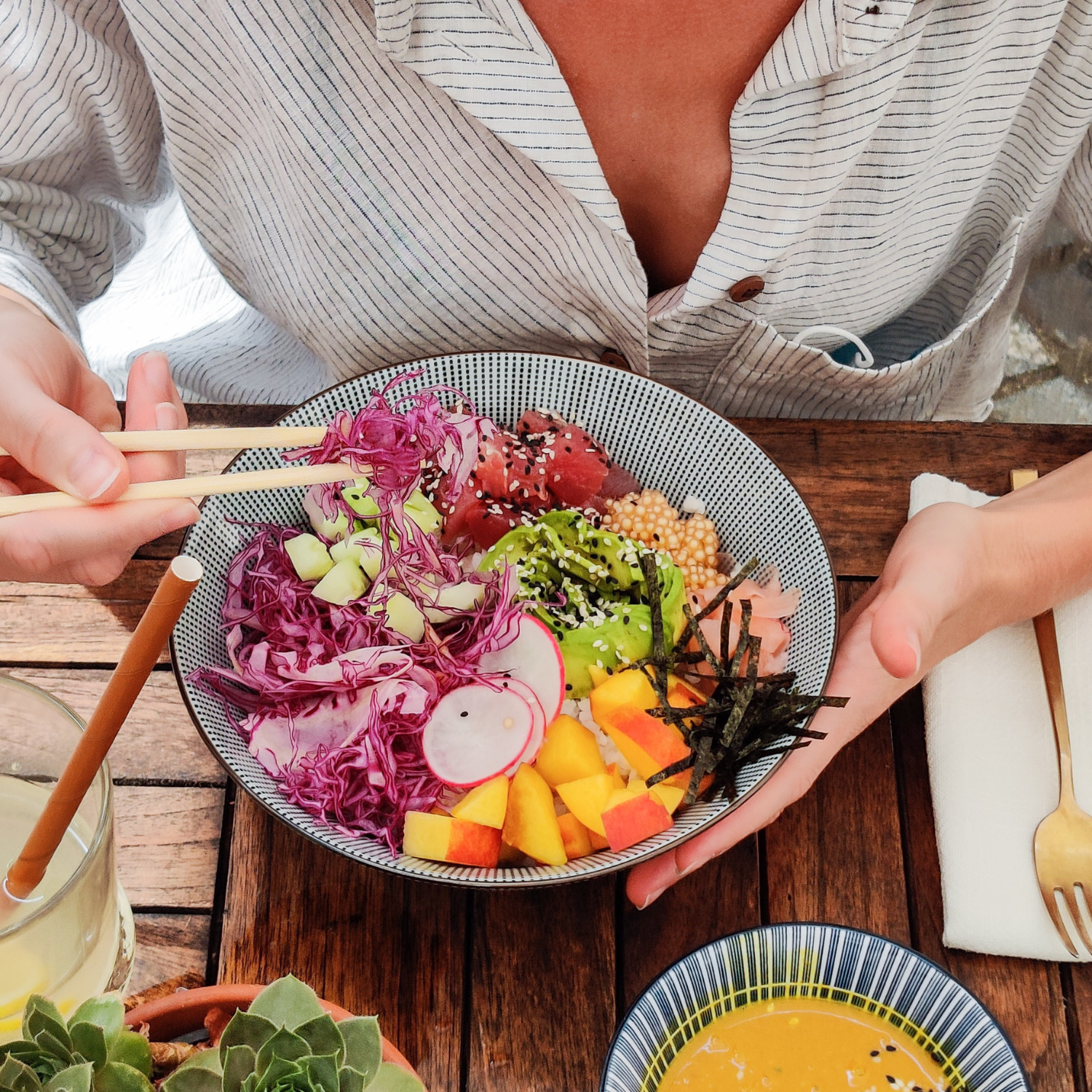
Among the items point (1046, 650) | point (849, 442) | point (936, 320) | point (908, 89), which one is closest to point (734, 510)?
point (849, 442)

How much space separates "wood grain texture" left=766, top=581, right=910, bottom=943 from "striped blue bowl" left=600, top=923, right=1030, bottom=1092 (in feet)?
0.29

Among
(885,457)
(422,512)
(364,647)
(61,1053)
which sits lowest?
(61,1053)

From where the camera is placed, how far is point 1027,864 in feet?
2.92

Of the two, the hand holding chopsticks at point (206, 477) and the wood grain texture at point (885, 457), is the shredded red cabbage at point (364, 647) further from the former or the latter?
the wood grain texture at point (885, 457)

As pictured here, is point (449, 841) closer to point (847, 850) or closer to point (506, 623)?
point (506, 623)

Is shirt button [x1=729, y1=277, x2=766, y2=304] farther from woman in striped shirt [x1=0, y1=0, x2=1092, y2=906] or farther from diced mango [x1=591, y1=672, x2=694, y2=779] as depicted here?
diced mango [x1=591, y1=672, x2=694, y2=779]

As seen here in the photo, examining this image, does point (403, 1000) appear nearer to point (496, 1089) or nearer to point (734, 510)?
point (496, 1089)

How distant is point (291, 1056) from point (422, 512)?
61cm

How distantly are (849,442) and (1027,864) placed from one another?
17.9 inches

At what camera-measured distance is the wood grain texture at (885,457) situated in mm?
1079

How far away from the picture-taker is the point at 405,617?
966mm

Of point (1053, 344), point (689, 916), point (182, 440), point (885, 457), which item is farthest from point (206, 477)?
point (1053, 344)

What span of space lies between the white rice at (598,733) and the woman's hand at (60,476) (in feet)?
1.24

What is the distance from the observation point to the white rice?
2.93 feet
